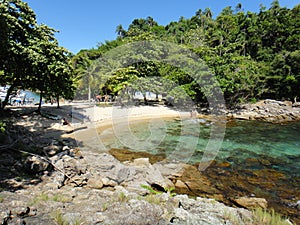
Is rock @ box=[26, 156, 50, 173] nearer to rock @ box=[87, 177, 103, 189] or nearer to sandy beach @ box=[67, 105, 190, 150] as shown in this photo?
rock @ box=[87, 177, 103, 189]

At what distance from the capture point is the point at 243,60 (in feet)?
102

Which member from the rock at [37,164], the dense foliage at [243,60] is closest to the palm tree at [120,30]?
the dense foliage at [243,60]

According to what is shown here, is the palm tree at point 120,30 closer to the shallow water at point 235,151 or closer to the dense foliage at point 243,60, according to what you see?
the dense foliage at point 243,60

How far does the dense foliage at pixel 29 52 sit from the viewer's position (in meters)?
8.55

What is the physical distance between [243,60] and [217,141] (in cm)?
2165

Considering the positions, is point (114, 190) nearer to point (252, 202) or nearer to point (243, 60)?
point (252, 202)

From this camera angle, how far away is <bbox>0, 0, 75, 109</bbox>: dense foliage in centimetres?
855

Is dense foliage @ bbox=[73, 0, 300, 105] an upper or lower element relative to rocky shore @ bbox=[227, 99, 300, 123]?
upper

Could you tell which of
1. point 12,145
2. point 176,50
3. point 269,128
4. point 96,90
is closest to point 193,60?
point 176,50

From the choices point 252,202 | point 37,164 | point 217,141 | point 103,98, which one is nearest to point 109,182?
point 37,164

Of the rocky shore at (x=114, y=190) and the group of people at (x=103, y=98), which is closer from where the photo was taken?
the rocky shore at (x=114, y=190)

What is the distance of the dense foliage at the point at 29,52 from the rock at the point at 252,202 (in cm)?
1000

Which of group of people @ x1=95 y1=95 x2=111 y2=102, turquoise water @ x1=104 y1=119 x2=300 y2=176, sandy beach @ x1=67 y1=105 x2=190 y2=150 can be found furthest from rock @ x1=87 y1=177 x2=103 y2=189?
group of people @ x1=95 y1=95 x2=111 y2=102

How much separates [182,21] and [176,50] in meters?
49.2
